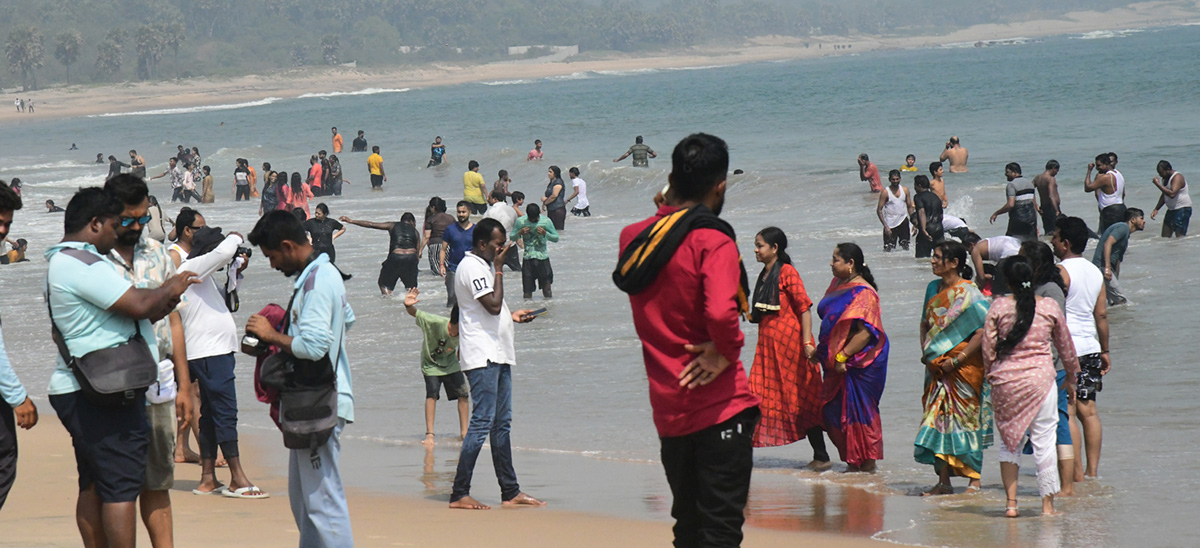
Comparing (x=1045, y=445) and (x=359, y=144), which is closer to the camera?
(x=1045, y=445)

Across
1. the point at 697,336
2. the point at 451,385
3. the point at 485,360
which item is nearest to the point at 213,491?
the point at 485,360

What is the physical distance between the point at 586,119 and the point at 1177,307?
64712mm

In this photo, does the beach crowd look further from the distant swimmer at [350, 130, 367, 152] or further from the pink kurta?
the distant swimmer at [350, 130, 367, 152]

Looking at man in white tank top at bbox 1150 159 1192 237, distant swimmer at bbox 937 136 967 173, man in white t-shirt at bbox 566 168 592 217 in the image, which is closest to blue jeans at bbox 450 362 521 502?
man in white tank top at bbox 1150 159 1192 237

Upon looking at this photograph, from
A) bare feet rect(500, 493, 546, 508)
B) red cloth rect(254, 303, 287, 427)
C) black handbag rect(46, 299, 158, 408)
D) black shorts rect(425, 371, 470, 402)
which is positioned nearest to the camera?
black handbag rect(46, 299, 158, 408)

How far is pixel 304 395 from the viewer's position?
4480mm

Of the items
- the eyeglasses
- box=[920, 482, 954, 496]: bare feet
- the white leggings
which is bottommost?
box=[920, 482, 954, 496]: bare feet

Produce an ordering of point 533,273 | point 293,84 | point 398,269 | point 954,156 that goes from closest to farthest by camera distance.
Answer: point 533,273, point 398,269, point 954,156, point 293,84

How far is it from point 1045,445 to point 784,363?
183 cm

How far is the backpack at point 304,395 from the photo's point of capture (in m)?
4.46

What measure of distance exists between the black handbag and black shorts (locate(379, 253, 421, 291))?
11.4 meters

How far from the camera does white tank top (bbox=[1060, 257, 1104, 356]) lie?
7012 millimetres

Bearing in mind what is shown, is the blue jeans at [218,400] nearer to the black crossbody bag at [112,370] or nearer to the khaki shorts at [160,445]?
the khaki shorts at [160,445]

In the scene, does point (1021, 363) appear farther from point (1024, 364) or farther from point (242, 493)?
point (242, 493)
